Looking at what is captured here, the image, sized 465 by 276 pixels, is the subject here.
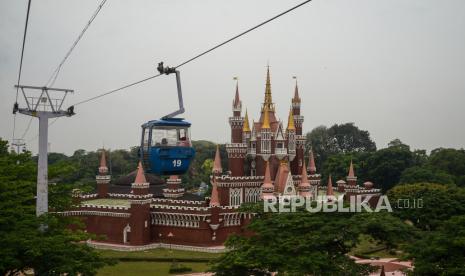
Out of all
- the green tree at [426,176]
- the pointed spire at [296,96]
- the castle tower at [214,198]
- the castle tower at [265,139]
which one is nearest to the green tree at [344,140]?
the green tree at [426,176]

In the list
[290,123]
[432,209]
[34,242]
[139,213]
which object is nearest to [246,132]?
[290,123]

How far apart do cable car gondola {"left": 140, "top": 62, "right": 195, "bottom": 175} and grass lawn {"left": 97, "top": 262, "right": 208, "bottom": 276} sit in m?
17.2

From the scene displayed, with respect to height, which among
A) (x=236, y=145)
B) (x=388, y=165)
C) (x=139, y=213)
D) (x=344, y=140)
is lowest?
(x=139, y=213)

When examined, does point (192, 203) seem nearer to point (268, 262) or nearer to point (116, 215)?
point (116, 215)

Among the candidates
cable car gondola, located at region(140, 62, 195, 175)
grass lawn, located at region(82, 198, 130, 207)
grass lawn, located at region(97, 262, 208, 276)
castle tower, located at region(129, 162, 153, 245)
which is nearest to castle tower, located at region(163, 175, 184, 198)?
grass lawn, located at region(82, 198, 130, 207)

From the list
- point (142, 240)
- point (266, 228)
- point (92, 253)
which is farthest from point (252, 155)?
point (92, 253)

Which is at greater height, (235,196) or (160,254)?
(235,196)

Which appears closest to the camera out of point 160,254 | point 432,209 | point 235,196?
point 432,209

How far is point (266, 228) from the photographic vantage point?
27094mm

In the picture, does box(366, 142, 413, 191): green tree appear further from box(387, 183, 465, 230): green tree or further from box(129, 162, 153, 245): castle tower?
box(129, 162, 153, 245): castle tower

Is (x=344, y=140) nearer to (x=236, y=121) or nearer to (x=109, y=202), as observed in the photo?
(x=236, y=121)

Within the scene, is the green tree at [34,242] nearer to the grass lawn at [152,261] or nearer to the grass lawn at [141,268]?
the grass lawn at [141,268]

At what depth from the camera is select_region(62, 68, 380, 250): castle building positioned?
47.3 m

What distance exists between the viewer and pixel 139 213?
1892 inches
